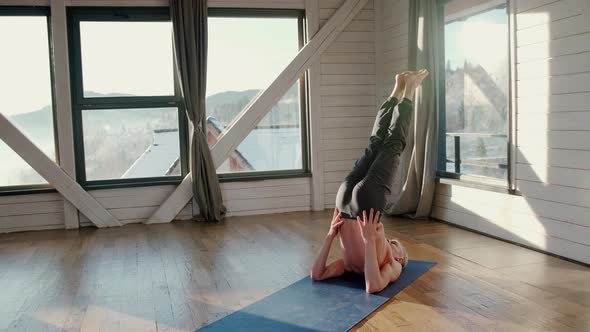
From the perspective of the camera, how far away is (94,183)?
6453 mm

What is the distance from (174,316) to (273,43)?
4275 millimetres

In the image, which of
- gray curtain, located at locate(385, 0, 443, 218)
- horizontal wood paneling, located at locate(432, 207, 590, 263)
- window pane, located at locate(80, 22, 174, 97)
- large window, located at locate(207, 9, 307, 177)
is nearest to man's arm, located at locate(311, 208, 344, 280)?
horizontal wood paneling, located at locate(432, 207, 590, 263)

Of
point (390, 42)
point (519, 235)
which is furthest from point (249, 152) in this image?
point (519, 235)

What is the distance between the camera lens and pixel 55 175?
20.4ft

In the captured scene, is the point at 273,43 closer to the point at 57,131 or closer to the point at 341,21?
the point at 341,21

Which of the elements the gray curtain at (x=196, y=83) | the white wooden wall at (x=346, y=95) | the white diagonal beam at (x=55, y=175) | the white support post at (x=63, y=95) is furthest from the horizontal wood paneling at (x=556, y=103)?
the white support post at (x=63, y=95)

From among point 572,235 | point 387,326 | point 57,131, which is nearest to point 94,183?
point 57,131

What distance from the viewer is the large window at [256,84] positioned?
678 cm

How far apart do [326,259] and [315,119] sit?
10.6ft

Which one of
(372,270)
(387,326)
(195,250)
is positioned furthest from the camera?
(195,250)

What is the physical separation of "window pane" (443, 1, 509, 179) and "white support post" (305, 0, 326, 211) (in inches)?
64.3

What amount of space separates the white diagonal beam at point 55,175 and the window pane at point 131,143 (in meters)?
0.27

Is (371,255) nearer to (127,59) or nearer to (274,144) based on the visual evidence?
(274,144)

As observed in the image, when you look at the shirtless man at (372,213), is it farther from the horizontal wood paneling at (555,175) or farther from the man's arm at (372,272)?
the horizontal wood paneling at (555,175)
